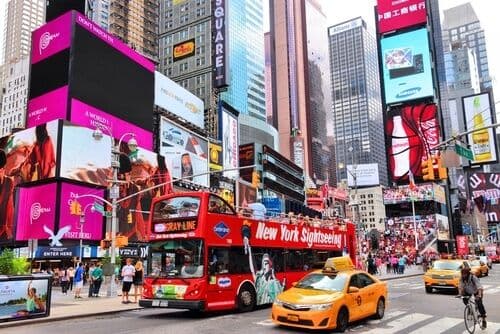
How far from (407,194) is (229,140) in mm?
38800

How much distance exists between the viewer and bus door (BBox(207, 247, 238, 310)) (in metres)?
15.8

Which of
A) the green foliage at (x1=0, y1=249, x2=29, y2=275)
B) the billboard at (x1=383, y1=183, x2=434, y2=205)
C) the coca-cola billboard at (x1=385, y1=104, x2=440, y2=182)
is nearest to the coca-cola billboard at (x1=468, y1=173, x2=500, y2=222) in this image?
the billboard at (x1=383, y1=183, x2=434, y2=205)

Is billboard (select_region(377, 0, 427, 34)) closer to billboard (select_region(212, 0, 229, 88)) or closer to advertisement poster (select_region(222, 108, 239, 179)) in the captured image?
billboard (select_region(212, 0, 229, 88))

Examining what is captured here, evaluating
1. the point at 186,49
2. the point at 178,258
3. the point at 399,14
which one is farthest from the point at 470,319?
the point at 186,49

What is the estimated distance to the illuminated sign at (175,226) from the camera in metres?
15.9

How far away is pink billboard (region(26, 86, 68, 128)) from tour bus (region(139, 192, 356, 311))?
46891 millimetres

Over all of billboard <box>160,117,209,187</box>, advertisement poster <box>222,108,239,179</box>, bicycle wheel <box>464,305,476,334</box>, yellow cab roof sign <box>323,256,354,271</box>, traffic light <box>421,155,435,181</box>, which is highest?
advertisement poster <box>222,108,239,179</box>

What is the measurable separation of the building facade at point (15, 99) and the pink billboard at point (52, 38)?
9373cm

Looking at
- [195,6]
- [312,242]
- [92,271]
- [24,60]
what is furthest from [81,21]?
[24,60]

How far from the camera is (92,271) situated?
2512cm

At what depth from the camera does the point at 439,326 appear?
43.4 feet

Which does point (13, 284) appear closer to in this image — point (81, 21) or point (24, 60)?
point (81, 21)

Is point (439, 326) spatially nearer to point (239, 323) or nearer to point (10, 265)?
point (239, 323)

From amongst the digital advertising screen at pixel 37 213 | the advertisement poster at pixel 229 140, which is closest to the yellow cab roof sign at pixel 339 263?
the digital advertising screen at pixel 37 213
